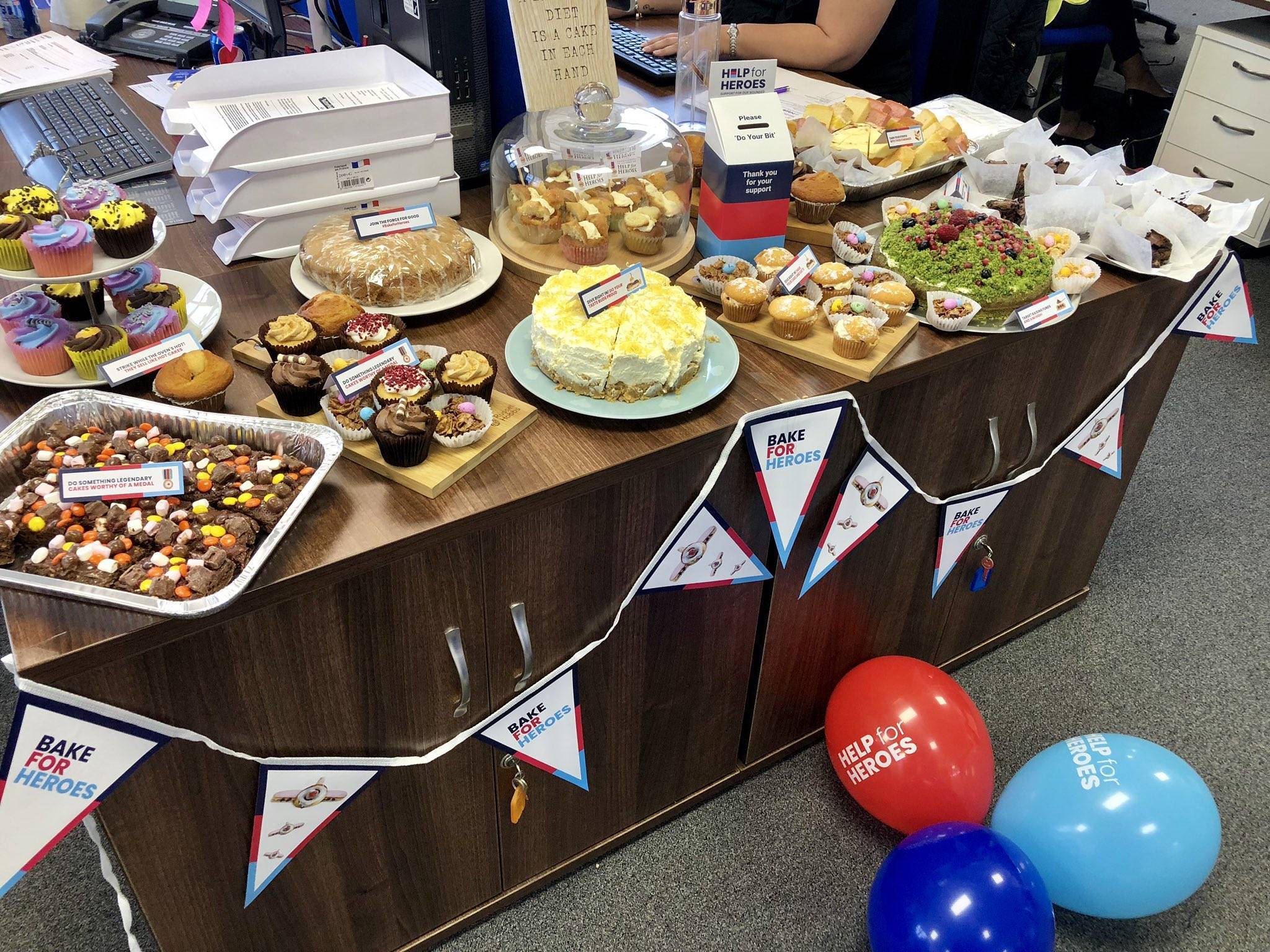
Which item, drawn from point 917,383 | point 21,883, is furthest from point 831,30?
point 21,883

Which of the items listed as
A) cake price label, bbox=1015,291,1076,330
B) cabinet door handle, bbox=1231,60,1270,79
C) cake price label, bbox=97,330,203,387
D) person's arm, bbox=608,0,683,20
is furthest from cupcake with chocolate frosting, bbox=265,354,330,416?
cabinet door handle, bbox=1231,60,1270,79

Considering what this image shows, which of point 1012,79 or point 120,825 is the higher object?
point 1012,79

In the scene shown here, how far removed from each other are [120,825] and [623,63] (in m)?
2.04

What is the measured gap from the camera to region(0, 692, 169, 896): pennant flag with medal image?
89 centimetres

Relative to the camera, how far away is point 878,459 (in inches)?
57.7

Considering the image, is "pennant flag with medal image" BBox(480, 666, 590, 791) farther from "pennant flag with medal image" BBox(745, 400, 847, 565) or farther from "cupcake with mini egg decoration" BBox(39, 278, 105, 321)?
"cupcake with mini egg decoration" BBox(39, 278, 105, 321)

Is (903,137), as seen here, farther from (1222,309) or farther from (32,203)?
(32,203)

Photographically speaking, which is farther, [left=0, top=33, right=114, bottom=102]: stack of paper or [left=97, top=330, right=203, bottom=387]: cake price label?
[left=0, top=33, right=114, bottom=102]: stack of paper

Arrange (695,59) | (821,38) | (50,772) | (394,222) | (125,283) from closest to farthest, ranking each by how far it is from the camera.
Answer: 1. (50,772)
2. (125,283)
3. (394,222)
4. (695,59)
5. (821,38)

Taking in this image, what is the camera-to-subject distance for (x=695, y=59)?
2.01 m

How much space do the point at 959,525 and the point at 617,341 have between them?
83 centimetres

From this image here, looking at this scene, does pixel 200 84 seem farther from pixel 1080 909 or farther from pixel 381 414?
pixel 1080 909

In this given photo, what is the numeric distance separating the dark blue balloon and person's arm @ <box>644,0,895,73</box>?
6.54ft

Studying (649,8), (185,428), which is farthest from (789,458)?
(649,8)
